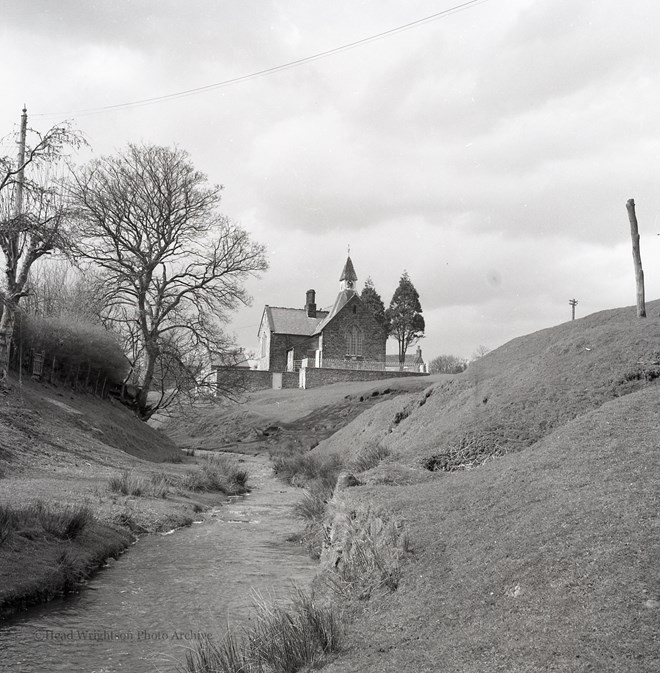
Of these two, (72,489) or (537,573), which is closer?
(537,573)

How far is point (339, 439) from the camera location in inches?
1337

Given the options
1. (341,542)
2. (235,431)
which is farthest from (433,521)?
(235,431)

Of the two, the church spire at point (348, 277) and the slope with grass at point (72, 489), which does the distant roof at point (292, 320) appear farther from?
the slope with grass at point (72, 489)

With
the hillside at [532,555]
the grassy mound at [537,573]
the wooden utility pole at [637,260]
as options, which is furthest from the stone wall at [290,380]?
the grassy mound at [537,573]

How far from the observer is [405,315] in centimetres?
8538

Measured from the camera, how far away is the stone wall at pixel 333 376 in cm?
7144

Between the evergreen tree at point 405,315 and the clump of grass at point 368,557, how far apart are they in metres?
76.3

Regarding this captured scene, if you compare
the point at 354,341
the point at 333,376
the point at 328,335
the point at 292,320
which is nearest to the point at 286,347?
the point at 292,320

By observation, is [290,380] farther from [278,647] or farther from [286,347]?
[278,647]

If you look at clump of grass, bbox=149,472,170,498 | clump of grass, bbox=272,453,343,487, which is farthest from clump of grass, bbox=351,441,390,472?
clump of grass, bbox=149,472,170,498

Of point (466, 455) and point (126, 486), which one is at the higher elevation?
point (466, 455)

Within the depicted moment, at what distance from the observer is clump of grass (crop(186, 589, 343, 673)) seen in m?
5.90

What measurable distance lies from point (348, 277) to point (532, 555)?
7768 centimetres

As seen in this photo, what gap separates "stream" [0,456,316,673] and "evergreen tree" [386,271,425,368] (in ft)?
234
